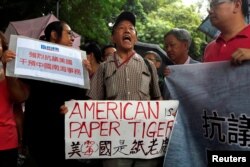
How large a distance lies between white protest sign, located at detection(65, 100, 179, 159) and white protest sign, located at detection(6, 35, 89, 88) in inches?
9.1

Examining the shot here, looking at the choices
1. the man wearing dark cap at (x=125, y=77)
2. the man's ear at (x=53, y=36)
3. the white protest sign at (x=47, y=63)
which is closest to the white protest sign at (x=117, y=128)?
the man wearing dark cap at (x=125, y=77)

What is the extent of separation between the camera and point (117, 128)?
10.7ft

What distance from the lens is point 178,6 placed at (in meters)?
34.6

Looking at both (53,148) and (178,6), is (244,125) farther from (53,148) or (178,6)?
(178,6)

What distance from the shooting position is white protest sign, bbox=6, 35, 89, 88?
10.3ft

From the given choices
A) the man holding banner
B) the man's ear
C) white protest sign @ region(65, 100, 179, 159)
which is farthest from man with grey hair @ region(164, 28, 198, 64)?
the man's ear

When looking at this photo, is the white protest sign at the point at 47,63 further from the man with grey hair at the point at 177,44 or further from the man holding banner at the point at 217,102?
the man with grey hair at the point at 177,44

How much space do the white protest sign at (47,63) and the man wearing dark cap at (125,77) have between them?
0.52 ft

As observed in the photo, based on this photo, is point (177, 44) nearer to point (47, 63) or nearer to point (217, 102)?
point (217, 102)

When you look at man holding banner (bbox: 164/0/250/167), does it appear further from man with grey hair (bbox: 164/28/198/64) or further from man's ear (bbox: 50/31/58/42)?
man's ear (bbox: 50/31/58/42)

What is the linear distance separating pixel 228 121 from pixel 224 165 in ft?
1.07

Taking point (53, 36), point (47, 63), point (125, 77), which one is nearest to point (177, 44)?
point (125, 77)

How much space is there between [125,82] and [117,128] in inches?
14.7

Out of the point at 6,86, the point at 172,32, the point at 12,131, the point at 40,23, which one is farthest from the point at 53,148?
the point at 40,23
